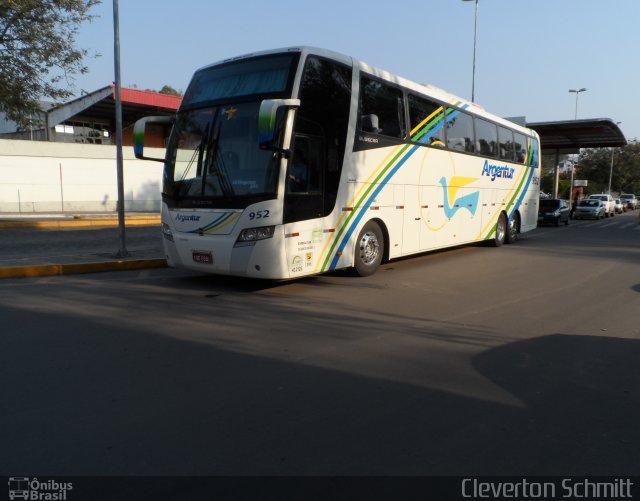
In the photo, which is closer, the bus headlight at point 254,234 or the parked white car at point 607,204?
the bus headlight at point 254,234

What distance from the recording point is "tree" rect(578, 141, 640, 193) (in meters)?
70.1

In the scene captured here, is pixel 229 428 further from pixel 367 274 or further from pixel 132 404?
pixel 367 274

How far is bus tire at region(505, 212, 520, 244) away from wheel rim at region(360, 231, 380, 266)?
826 centimetres

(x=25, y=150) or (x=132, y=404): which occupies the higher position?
(x=25, y=150)

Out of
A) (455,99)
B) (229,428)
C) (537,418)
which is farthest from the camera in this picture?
(455,99)

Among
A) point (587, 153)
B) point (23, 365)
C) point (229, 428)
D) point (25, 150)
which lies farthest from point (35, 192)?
point (587, 153)

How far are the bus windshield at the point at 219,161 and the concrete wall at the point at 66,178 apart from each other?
66.0 feet

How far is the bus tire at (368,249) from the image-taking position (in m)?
9.61

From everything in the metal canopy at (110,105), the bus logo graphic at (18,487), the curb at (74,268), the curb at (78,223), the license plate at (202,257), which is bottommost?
the bus logo graphic at (18,487)

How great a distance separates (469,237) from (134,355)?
34.8ft

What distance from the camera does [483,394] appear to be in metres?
4.34

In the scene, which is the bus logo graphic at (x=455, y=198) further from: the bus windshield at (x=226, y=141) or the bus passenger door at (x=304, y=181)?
the bus windshield at (x=226, y=141)

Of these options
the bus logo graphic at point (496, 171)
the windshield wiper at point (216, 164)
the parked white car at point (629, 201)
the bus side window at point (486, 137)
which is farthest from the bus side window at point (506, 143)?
the parked white car at point (629, 201)

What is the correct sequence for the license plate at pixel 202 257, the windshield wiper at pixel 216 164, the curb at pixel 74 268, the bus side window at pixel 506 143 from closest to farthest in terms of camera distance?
the windshield wiper at pixel 216 164, the license plate at pixel 202 257, the curb at pixel 74 268, the bus side window at pixel 506 143
